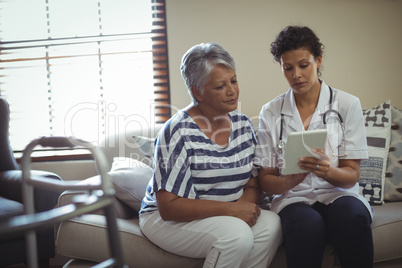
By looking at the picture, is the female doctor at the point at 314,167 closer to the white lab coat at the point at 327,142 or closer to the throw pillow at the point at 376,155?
the white lab coat at the point at 327,142

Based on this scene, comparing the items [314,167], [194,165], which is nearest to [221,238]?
[194,165]

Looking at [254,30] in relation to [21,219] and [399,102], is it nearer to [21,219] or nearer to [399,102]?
[399,102]

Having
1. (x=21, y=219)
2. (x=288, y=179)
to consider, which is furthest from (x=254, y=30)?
(x=21, y=219)

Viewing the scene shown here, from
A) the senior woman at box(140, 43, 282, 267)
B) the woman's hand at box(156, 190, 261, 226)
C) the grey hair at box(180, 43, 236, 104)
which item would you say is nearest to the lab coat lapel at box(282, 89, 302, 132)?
the senior woman at box(140, 43, 282, 267)

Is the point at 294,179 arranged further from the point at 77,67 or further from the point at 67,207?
the point at 77,67

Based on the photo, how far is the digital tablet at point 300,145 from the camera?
4.32ft

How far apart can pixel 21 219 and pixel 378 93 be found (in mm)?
2317

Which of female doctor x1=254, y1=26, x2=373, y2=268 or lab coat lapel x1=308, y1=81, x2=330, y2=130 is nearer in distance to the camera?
female doctor x1=254, y1=26, x2=373, y2=268

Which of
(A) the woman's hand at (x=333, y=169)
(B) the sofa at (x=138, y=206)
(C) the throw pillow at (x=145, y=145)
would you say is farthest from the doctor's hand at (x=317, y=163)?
(C) the throw pillow at (x=145, y=145)

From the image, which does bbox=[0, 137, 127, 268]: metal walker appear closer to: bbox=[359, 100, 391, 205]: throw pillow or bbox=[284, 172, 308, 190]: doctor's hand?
bbox=[284, 172, 308, 190]: doctor's hand

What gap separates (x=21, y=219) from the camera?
0.69m

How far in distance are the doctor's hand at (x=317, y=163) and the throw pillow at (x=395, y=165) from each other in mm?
692

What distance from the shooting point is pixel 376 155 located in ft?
6.33

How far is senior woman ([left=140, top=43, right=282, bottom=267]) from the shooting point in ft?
4.55
